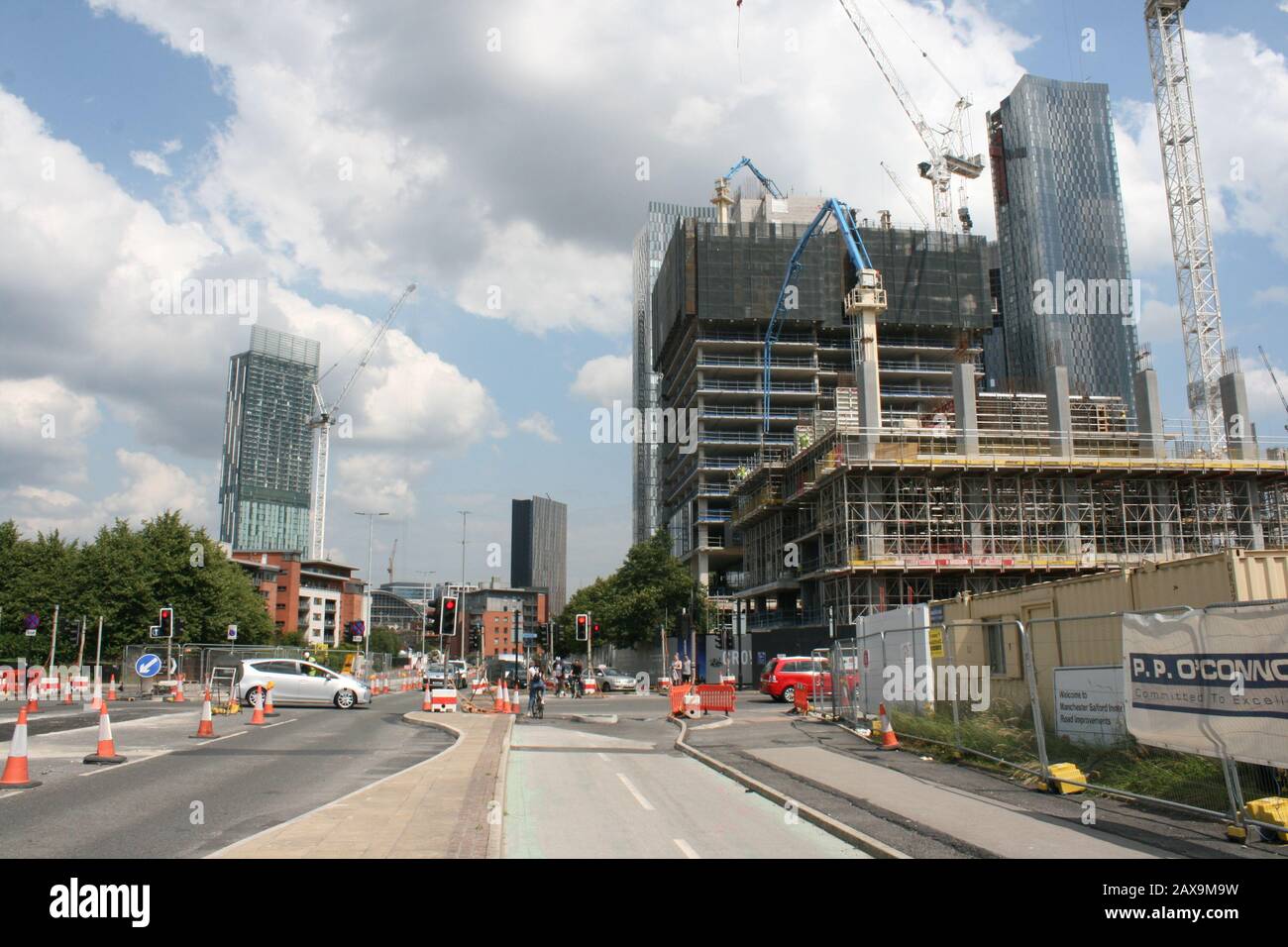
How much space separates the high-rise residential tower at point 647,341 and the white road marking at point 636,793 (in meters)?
122

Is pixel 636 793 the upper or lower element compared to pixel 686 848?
lower

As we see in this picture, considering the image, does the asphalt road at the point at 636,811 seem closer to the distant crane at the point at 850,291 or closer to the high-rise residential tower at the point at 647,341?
the distant crane at the point at 850,291

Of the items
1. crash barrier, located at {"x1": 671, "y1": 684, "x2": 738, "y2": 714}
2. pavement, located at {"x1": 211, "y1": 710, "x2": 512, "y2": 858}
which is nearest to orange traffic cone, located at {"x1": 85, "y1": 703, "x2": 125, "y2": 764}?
pavement, located at {"x1": 211, "y1": 710, "x2": 512, "y2": 858}

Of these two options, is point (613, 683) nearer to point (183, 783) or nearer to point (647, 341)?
point (183, 783)

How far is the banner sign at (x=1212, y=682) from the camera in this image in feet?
27.3

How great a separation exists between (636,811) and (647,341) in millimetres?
142512

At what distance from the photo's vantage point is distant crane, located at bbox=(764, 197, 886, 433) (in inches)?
2704

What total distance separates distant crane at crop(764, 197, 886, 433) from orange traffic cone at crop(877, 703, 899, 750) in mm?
53286

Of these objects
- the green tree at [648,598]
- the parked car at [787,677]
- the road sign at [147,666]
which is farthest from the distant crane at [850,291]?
the road sign at [147,666]

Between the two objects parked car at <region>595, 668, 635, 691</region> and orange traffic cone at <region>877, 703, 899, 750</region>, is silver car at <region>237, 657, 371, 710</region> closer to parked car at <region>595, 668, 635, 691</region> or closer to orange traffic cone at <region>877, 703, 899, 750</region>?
orange traffic cone at <region>877, 703, 899, 750</region>

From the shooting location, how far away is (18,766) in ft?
39.3

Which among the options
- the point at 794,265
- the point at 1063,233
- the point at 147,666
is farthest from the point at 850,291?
the point at 1063,233

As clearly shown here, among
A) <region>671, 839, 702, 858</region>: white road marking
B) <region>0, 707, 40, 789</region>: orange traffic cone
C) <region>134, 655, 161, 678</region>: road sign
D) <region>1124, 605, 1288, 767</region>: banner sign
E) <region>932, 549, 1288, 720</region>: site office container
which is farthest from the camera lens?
<region>134, 655, 161, 678</region>: road sign
